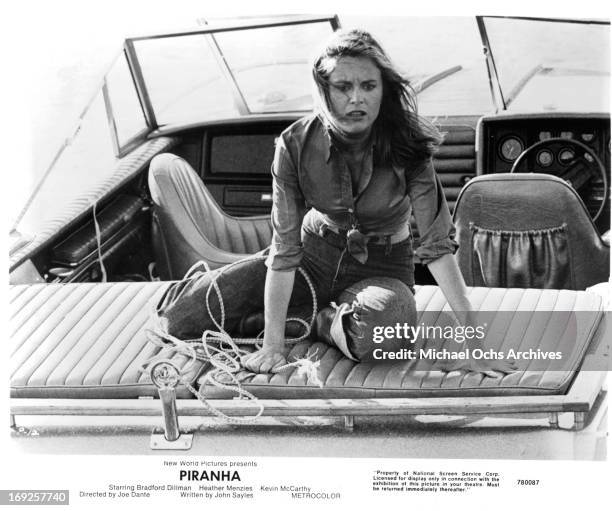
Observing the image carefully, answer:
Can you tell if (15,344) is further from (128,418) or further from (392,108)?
(392,108)

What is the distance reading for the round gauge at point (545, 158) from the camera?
2.52 m

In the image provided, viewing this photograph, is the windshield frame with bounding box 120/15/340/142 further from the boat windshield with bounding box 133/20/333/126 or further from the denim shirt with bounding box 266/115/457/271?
the denim shirt with bounding box 266/115/457/271

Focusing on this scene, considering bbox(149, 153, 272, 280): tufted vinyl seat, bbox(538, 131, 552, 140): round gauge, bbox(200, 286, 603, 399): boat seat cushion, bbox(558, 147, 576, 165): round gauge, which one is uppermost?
bbox(538, 131, 552, 140): round gauge

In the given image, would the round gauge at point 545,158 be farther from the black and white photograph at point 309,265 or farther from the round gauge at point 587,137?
the round gauge at point 587,137

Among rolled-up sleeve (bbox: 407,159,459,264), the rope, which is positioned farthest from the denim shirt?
the rope

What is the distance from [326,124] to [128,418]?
0.71 m

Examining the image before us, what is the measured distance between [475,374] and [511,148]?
2.27ft

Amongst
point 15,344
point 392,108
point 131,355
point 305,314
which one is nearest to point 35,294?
point 15,344

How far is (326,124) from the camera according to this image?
2.15 m

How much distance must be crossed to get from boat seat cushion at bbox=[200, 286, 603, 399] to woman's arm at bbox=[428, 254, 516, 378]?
0.08ft

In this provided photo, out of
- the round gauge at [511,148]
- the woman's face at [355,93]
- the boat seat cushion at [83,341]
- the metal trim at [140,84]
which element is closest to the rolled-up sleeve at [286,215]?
the woman's face at [355,93]

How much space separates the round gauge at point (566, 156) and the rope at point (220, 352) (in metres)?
0.72

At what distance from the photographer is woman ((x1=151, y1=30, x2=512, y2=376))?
2.12m

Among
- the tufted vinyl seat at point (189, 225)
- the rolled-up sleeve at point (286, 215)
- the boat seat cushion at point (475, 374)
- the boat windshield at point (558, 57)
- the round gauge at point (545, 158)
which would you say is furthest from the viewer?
the round gauge at point (545, 158)
